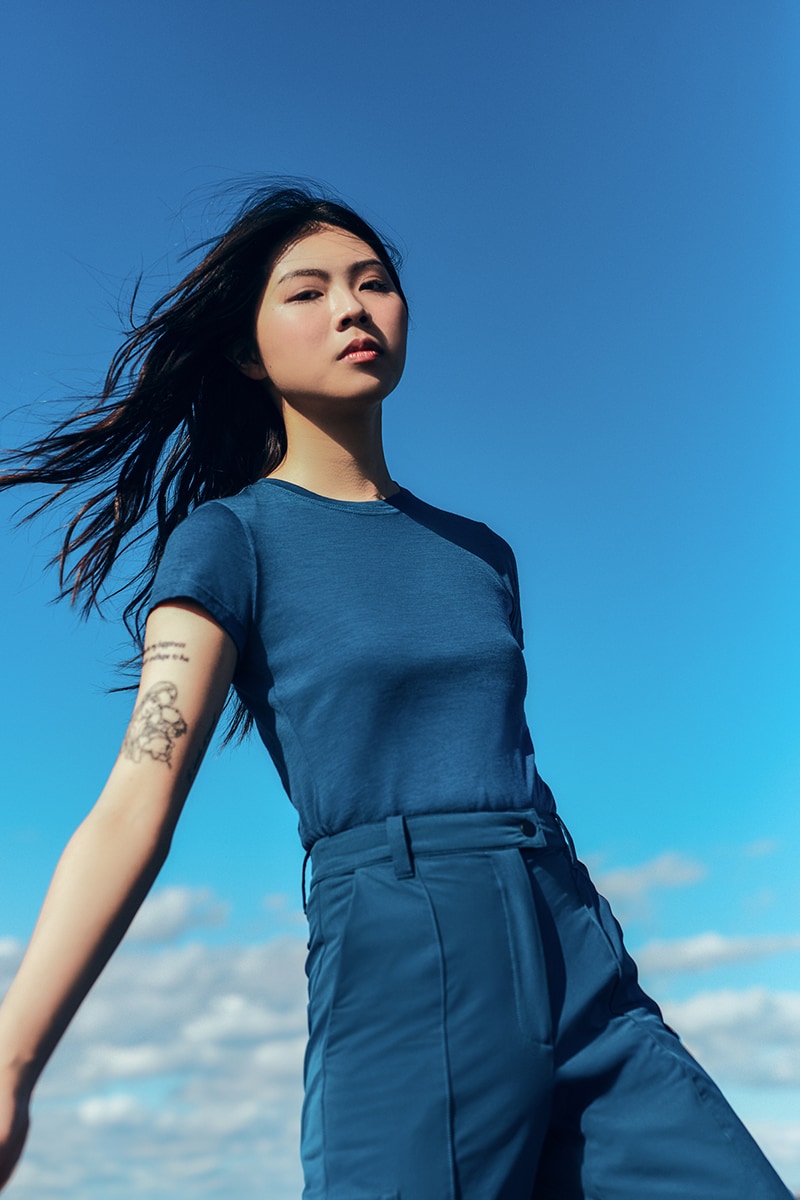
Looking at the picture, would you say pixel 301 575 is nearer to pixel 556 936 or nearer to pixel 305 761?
pixel 305 761

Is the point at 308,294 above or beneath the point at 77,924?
above

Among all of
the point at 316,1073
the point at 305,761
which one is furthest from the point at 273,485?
the point at 316,1073

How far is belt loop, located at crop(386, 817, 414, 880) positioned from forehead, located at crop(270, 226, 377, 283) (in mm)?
1648

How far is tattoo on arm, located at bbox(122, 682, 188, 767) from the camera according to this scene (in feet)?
9.11

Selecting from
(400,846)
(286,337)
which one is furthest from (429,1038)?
(286,337)

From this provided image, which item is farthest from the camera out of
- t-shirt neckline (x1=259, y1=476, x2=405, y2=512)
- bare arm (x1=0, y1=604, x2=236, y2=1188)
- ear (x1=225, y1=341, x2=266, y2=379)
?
ear (x1=225, y1=341, x2=266, y2=379)

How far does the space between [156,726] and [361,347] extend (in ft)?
4.10

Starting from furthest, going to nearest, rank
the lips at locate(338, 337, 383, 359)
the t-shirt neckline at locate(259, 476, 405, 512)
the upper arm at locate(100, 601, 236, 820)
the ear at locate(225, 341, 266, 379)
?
1. the ear at locate(225, 341, 266, 379)
2. the lips at locate(338, 337, 383, 359)
3. the t-shirt neckline at locate(259, 476, 405, 512)
4. the upper arm at locate(100, 601, 236, 820)

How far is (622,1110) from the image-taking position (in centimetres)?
278

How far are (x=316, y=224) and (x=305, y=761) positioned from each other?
5.76ft

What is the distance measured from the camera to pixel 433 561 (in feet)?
11.1

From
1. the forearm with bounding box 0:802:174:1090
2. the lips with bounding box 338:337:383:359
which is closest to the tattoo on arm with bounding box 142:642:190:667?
the forearm with bounding box 0:802:174:1090

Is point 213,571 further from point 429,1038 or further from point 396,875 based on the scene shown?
point 429,1038

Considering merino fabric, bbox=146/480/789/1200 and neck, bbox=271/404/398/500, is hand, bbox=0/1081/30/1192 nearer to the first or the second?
merino fabric, bbox=146/480/789/1200
